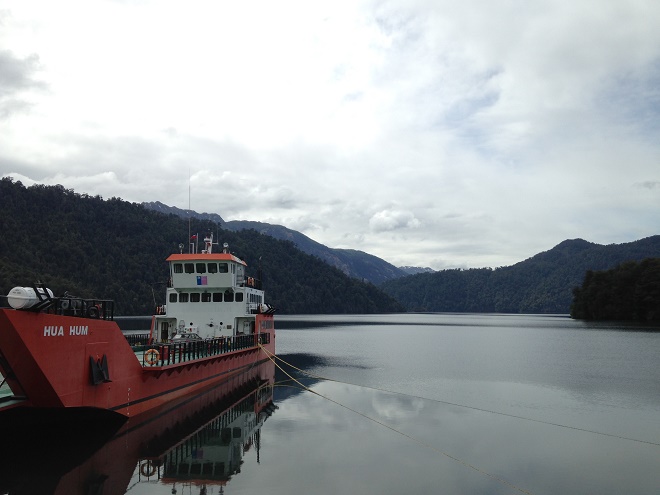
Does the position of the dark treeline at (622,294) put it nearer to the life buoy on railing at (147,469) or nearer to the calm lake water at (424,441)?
the calm lake water at (424,441)

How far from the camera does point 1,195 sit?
166000 millimetres

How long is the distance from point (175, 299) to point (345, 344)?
113 feet

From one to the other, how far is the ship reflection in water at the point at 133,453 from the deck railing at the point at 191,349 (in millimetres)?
2144

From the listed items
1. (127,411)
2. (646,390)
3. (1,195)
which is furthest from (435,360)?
(1,195)

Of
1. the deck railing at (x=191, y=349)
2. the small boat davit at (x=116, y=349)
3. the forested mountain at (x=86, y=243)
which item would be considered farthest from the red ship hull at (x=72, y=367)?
the forested mountain at (x=86, y=243)

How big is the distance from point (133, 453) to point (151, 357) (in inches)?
199

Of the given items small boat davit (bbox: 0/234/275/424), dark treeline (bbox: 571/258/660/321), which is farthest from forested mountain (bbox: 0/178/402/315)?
dark treeline (bbox: 571/258/660/321)

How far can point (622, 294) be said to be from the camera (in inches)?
4321

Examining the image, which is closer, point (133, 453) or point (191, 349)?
point (133, 453)

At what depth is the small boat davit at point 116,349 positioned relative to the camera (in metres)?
14.4

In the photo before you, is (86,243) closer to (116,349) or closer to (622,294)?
(622,294)

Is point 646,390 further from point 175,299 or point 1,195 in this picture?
point 1,195

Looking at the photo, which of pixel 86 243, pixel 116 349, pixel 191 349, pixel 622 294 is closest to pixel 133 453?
pixel 116 349

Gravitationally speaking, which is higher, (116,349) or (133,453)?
(116,349)
